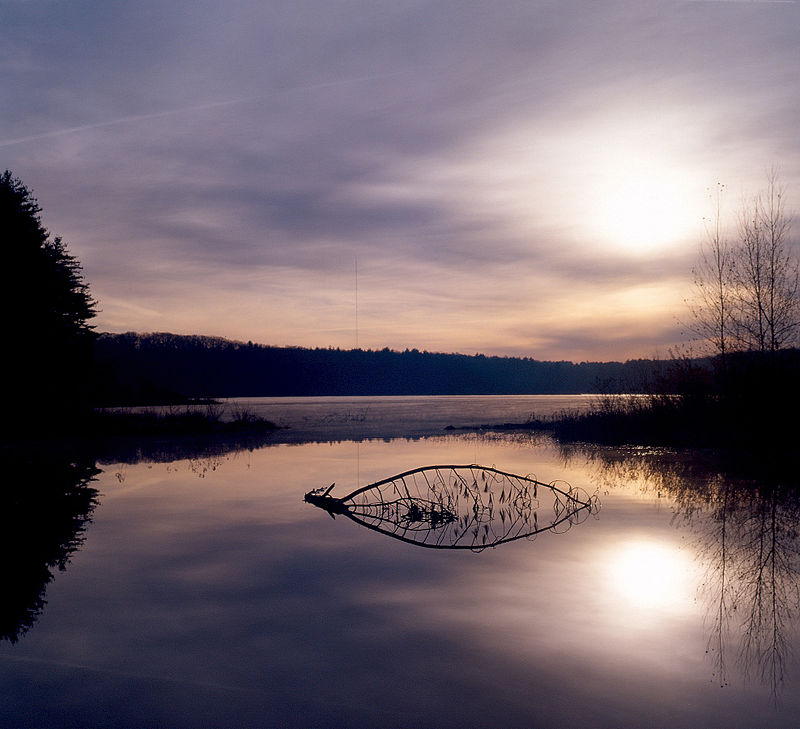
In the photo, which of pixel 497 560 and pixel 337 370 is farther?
pixel 337 370

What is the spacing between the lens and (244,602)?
942 centimetres

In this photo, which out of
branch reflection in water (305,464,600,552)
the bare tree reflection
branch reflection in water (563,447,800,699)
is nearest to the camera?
branch reflection in water (563,447,800,699)

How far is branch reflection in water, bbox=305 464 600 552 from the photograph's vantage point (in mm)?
13844

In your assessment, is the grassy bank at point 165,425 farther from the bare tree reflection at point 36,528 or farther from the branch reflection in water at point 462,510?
the branch reflection in water at point 462,510

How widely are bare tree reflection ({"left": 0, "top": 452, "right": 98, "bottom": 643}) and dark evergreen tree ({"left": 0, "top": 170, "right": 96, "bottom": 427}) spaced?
481 inches

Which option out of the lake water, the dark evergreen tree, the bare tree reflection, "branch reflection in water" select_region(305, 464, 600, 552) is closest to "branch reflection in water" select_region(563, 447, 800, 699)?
the lake water

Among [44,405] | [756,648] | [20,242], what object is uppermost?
[20,242]

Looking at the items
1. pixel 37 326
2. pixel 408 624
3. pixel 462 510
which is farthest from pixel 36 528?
pixel 37 326

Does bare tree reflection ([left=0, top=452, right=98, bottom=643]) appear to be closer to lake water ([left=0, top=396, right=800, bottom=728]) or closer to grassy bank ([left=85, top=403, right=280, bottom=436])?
lake water ([left=0, top=396, right=800, bottom=728])

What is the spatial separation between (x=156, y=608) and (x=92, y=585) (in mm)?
1857

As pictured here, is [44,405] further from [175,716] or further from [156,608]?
[175,716]

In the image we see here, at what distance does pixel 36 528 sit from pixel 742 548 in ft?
48.3

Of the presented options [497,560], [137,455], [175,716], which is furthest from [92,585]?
[137,455]

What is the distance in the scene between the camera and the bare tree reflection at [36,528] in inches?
371
